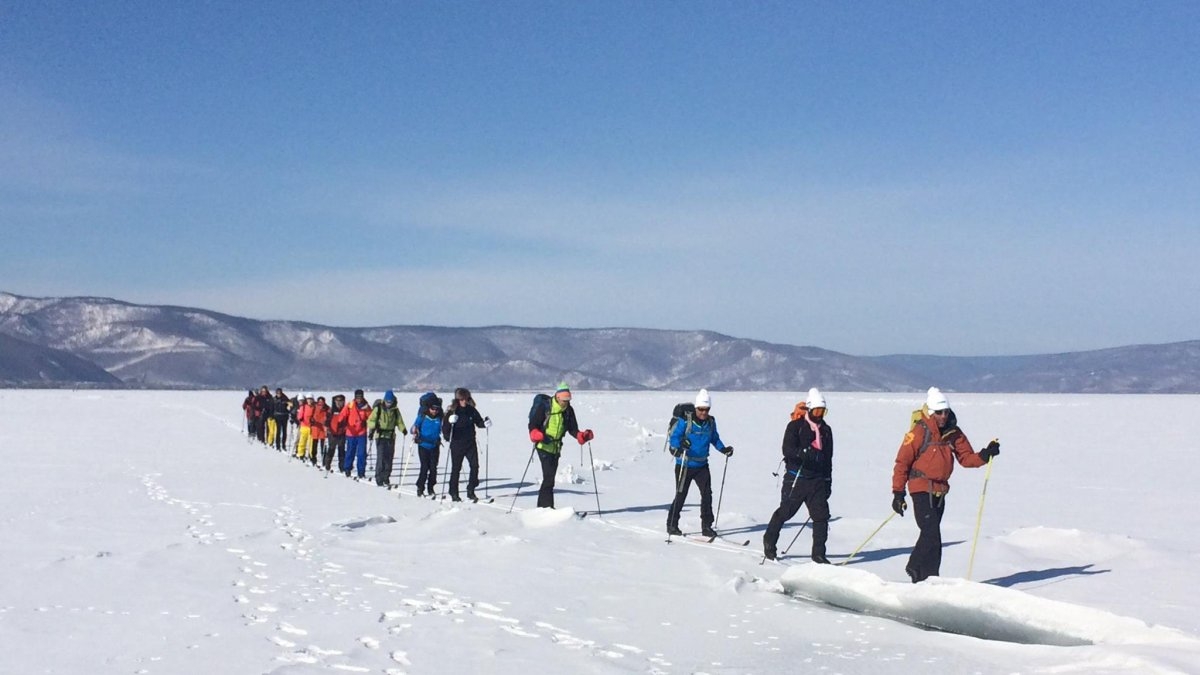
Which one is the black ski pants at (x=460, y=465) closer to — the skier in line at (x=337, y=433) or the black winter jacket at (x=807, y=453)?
the skier in line at (x=337, y=433)

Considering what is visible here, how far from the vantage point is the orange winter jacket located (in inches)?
348

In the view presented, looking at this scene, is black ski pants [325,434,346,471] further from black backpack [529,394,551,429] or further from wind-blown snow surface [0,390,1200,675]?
black backpack [529,394,551,429]

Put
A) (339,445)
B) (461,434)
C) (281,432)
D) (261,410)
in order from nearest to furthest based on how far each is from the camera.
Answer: (461,434) → (339,445) → (281,432) → (261,410)

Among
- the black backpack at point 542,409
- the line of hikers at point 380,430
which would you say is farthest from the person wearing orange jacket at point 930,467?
the line of hikers at point 380,430

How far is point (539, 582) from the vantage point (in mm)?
9125

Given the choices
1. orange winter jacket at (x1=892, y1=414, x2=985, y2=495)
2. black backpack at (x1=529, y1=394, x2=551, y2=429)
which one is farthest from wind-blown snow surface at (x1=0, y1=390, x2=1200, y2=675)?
black backpack at (x1=529, y1=394, x2=551, y2=429)

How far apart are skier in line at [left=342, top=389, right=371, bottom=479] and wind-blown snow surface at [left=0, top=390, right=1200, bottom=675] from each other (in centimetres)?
63

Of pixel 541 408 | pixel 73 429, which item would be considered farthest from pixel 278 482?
pixel 73 429

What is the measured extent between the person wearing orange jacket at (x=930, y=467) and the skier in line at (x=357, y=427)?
38.8 ft

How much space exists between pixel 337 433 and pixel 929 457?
13131 mm

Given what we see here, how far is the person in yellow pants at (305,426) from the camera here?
2277 centimetres

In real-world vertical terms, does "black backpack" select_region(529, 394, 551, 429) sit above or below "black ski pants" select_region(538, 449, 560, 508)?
above

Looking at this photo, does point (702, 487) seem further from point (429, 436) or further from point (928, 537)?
point (429, 436)

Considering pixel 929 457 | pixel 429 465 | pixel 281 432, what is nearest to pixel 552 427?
pixel 429 465
